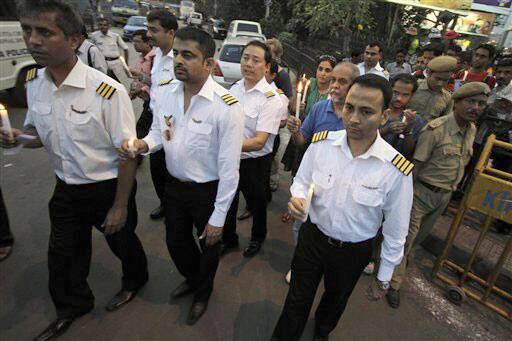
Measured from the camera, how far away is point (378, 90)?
171 centimetres

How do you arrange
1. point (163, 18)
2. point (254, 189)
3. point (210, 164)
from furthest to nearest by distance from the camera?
point (163, 18) < point (254, 189) < point (210, 164)

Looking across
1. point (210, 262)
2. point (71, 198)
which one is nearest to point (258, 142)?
point (210, 262)

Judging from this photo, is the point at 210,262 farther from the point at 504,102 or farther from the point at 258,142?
the point at 504,102

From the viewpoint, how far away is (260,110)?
297cm

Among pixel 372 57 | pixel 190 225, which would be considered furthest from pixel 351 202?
pixel 372 57

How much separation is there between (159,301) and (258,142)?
1558mm

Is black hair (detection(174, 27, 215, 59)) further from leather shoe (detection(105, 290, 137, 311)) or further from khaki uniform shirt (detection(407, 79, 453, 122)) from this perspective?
khaki uniform shirt (detection(407, 79, 453, 122))

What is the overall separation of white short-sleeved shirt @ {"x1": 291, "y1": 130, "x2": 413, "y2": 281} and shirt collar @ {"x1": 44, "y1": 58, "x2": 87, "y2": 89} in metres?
1.39

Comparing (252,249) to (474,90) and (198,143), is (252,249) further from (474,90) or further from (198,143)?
(474,90)

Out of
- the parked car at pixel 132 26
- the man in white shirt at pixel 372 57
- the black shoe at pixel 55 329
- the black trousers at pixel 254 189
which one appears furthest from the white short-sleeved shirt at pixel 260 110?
the parked car at pixel 132 26

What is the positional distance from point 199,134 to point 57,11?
3.28 feet

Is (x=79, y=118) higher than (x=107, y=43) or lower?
higher

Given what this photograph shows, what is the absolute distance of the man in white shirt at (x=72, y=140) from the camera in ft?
5.83

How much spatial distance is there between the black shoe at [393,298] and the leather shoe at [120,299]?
7.39 ft
